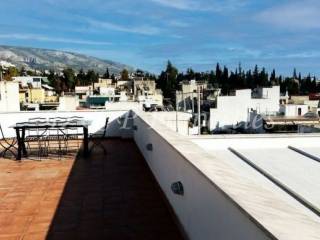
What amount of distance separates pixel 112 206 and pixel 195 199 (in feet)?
5.29

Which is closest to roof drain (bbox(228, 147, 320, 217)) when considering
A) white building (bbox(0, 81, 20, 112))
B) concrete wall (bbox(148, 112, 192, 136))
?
concrete wall (bbox(148, 112, 192, 136))

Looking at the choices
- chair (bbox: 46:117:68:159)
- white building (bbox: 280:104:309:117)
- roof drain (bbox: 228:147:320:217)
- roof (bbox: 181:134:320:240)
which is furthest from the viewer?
white building (bbox: 280:104:309:117)

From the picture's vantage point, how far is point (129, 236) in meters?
3.61

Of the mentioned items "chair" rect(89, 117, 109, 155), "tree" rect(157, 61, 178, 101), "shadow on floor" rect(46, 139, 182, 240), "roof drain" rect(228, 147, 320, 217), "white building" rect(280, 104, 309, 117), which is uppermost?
"tree" rect(157, 61, 178, 101)

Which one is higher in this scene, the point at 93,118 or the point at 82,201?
the point at 93,118

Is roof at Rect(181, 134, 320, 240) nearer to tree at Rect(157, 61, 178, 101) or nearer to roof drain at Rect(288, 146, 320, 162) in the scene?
roof drain at Rect(288, 146, 320, 162)

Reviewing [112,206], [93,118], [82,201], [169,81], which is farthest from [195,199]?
[169,81]

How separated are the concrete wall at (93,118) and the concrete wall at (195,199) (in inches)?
181

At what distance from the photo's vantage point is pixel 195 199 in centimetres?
310

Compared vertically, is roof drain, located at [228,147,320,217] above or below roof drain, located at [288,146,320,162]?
below

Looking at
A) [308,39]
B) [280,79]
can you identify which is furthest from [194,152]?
[280,79]

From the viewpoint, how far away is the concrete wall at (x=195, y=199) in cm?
213

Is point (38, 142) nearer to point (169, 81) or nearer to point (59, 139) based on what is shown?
point (59, 139)

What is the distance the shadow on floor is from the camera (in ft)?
12.1
